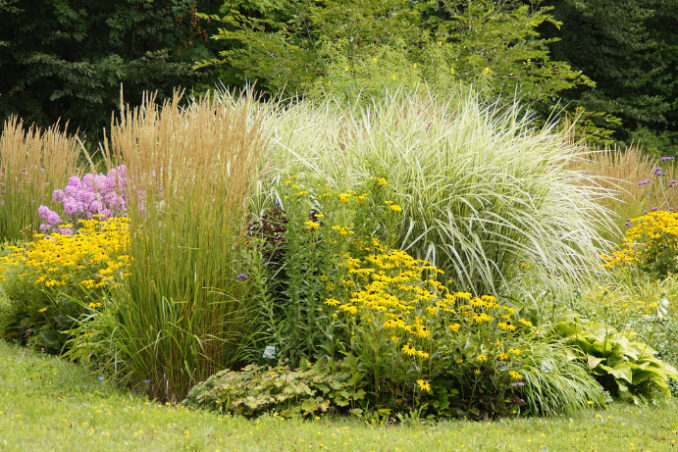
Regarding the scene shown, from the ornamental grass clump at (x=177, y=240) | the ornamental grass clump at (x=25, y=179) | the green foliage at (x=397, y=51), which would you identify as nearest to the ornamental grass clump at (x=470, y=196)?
the ornamental grass clump at (x=177, y=240)

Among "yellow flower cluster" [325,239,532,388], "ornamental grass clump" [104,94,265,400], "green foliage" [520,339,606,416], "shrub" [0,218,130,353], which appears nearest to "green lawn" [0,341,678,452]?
"green foliage" [520,339,606,416]

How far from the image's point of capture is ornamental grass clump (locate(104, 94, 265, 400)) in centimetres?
390

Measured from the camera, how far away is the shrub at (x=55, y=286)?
15.5ft

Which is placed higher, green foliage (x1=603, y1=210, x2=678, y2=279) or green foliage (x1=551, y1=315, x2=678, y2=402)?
green foliage (x1=603, y1=210, x2=678, y2=279)

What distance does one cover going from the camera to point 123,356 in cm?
413

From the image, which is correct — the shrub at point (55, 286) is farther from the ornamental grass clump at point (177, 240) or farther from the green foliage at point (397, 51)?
the green foliage at point (397, 51)

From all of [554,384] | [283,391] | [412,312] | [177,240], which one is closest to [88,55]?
[177,240]

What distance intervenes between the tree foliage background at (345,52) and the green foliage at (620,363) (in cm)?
380

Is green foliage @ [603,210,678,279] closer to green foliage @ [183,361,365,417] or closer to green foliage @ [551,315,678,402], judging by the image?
green foliage @ [551,315,678,402]

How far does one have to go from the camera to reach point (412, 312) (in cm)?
412

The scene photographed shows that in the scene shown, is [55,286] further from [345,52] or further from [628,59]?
[628,59]

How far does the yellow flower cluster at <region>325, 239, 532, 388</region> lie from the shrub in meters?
1.72

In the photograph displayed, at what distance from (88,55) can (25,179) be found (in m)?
8.55

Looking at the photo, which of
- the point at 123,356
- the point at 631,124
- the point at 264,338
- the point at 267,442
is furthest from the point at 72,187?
the point at 631,124
